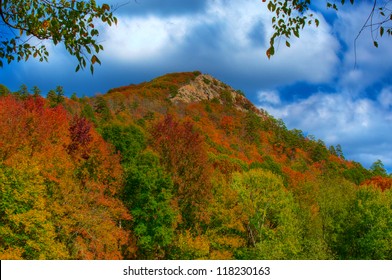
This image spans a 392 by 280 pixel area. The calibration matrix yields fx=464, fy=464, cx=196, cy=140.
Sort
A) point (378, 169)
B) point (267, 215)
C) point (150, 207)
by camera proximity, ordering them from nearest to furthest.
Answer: point (150, 207), point (267, 215), point (378, 169)

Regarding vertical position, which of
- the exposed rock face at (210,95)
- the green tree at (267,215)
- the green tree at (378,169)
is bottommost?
the green tree at (267,215)

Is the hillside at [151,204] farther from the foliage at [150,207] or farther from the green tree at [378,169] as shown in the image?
the green tree at [378,169]

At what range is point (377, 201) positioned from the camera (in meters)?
49.6

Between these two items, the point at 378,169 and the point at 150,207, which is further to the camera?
the point at 378,169

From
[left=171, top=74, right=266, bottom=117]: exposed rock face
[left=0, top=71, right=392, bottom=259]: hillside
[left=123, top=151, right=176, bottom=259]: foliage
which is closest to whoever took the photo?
[left=0, top=71, right=392, bottom=259]: hillside

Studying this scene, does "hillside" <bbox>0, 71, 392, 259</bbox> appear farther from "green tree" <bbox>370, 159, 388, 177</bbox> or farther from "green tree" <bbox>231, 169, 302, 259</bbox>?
"green tree" <bbox>370, 159, 388, 177</bbox>

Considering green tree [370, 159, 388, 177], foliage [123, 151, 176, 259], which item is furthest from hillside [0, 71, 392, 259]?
green tree [370, 159, 388, 177]

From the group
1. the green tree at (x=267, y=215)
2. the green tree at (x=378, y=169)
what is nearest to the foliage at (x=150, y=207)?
the green tree at (x=267, y=215)

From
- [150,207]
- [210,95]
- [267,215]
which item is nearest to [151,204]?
[150,207]

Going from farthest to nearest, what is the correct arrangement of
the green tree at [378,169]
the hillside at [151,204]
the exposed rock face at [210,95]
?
the exposed rock face at [210,95]
the green tree at [378,169]
the hillside at [151,204]

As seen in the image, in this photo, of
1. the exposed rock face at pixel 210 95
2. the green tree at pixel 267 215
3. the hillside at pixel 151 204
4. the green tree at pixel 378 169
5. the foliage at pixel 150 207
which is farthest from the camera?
the exposed rock face at pixel 210 95

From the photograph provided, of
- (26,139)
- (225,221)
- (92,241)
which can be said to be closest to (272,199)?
(225,221)

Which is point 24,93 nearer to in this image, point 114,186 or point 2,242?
point 114,186

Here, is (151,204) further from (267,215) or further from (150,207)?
(267,215)
